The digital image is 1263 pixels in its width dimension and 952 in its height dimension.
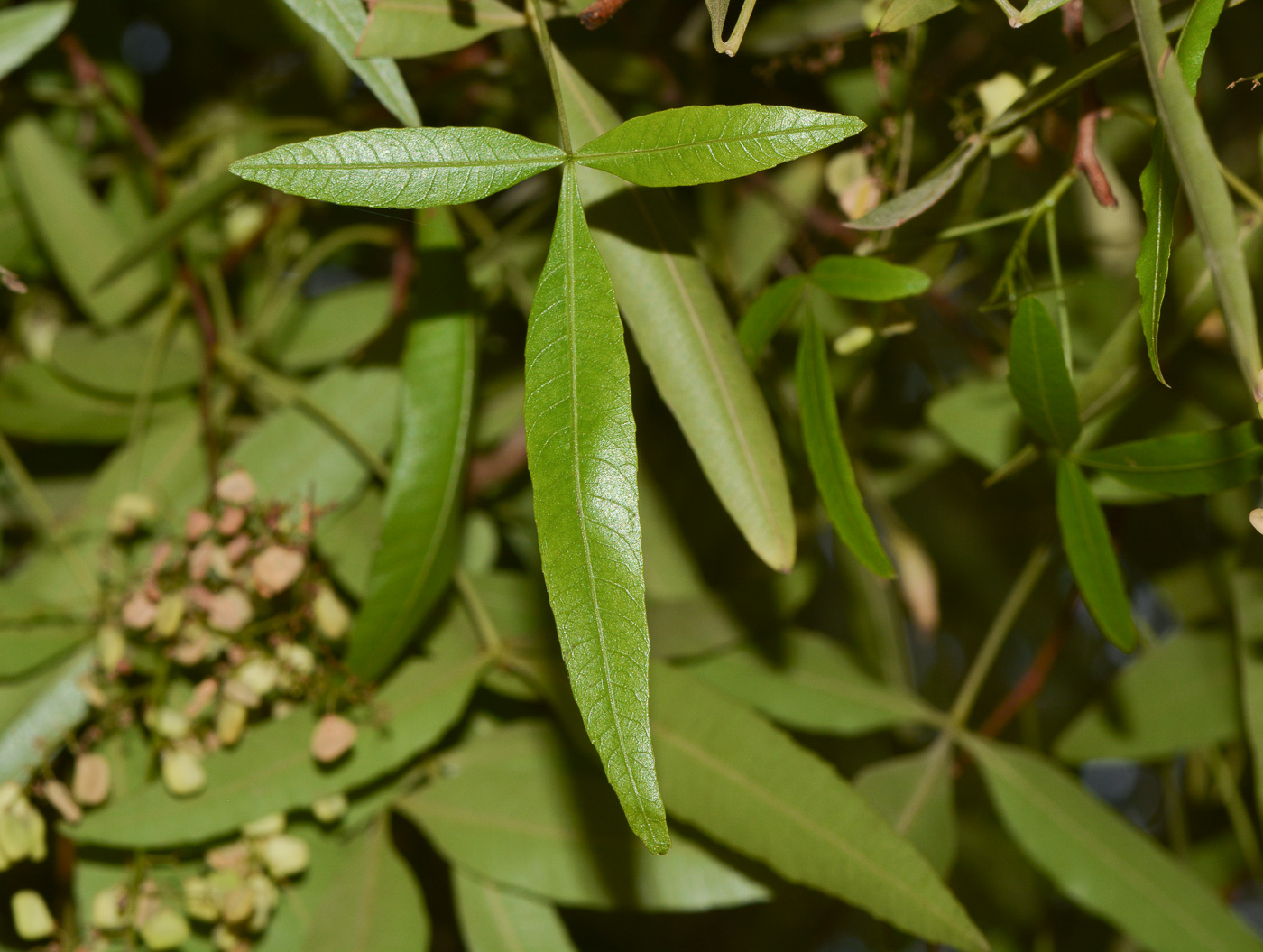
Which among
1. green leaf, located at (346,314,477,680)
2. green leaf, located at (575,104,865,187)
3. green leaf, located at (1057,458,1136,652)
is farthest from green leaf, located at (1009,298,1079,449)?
green leaf, located at (346,314,477,680)

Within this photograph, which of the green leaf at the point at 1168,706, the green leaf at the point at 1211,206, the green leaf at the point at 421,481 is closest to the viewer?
the green leaf at the point at 1211,206

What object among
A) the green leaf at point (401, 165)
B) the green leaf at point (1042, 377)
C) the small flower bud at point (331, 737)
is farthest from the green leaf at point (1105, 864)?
the green leaf at point (401, 165)

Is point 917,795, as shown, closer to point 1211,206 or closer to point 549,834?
point 549,834

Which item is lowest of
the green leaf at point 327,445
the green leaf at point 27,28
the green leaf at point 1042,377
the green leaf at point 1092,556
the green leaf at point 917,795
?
the green leaf at point 917,795

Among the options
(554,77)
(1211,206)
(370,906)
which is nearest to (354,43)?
(554,77)

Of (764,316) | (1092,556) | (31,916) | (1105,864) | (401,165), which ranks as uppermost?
(401,165)

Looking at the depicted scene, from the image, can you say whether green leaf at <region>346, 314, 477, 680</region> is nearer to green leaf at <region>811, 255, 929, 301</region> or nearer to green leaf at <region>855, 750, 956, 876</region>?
green leaf at <region>811, 255, 929, 301</region>

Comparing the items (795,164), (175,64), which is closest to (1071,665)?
(795,164)

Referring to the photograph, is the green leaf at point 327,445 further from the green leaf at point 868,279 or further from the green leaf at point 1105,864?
the green leaf at point 1105,864
